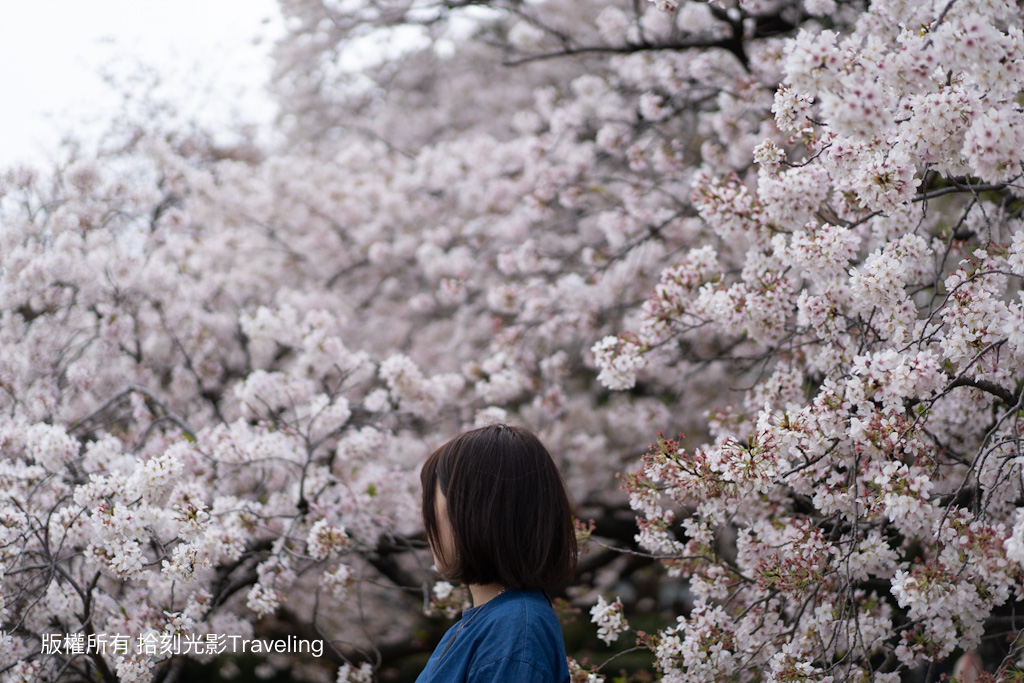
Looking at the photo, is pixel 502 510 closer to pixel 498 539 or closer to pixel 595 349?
pixel 498 539

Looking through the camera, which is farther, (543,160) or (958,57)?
(543,160)

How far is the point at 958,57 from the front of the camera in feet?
5.58

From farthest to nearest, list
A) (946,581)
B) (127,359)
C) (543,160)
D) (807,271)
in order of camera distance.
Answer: (543,160) < (127,359) < (807,271) < (946,581)

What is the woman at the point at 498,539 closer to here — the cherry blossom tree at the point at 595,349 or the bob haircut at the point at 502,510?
the bob haircut at the point at 502,510

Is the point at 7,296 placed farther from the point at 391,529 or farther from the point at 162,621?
the point at 391,529

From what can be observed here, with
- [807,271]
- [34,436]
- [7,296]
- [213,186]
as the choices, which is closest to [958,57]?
[807,271]

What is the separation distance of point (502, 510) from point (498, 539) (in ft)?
0.18

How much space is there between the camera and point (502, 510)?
152cm

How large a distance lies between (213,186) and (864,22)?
415cm

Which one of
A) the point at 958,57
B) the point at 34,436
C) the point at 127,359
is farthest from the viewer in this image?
the point at 127,359

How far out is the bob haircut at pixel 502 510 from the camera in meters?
1.51

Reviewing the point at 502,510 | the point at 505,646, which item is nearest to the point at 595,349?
the point at 502,510

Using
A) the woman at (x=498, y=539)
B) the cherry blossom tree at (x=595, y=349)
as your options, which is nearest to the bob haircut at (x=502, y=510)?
the woman at (x=498, y=539)

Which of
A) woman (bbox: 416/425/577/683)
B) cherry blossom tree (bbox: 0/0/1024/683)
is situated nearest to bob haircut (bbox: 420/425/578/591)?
woman (bbox: 416/425/577/683)
